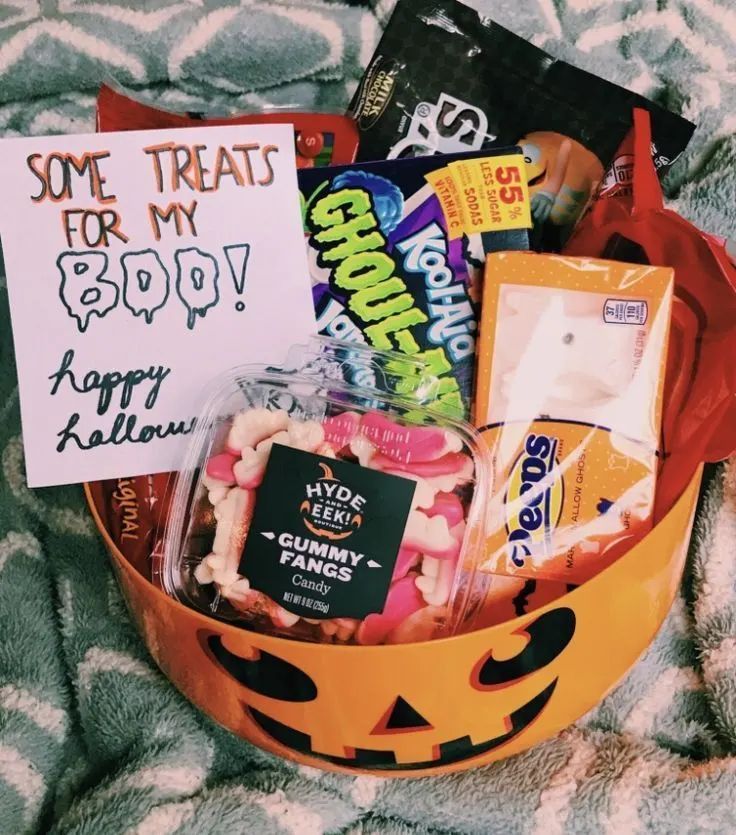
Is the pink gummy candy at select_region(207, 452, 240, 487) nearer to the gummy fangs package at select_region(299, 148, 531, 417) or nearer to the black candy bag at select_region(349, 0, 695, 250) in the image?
the gummy fangs package at select_region(299, 148, 531, 417)

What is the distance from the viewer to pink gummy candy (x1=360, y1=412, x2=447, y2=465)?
63 cm

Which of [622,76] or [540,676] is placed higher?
[622,76]

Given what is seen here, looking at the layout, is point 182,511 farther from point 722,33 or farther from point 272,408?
point 722,33

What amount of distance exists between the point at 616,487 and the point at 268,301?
313 mm

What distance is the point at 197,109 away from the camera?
907 millimetres

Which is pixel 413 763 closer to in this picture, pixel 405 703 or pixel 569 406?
pixel 405 703

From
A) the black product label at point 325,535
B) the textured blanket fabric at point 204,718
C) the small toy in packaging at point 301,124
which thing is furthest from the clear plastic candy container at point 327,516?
the small toy in packaging at point 301,124

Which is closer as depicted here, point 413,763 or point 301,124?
point 413,763

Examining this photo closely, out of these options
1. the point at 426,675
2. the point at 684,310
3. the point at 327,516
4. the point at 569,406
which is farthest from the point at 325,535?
the point at 684,310

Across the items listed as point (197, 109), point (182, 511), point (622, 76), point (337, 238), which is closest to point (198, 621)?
point (182, 511)

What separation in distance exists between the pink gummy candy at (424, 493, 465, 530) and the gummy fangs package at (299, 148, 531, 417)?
0.36ft

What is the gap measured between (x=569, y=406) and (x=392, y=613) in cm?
21

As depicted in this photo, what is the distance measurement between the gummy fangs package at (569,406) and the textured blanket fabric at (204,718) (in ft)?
0.35

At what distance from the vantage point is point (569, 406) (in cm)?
68
